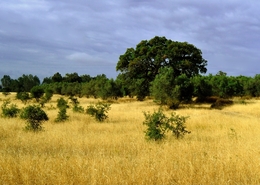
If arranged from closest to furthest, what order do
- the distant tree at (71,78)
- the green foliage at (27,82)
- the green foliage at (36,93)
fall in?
1. the green foliage at (36,93)
2. the green foliage at (27,82)
3. the distant tree at (71,78)

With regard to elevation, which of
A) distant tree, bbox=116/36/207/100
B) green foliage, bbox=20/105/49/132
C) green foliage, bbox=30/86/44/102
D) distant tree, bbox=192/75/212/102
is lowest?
green foliage, bbox=20/105/49/132

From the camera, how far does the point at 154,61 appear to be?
147 ft

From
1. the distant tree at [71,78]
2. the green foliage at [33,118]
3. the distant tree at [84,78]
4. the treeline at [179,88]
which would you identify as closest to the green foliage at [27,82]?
the distant tree at [71,78]

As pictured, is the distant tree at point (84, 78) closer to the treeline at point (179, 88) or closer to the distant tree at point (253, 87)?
the treeline at point (179, 88)

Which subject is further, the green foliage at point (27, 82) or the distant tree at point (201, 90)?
the green foliage at point (27, 82)

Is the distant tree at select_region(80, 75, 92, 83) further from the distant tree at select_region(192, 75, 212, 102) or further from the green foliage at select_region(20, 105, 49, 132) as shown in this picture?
the green foliage at select_region(20, 105, 49, 132)

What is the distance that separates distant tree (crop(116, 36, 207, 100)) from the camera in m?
43.8

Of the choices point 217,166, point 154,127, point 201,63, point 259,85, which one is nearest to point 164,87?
point 201,63

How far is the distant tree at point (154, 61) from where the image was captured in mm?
43812

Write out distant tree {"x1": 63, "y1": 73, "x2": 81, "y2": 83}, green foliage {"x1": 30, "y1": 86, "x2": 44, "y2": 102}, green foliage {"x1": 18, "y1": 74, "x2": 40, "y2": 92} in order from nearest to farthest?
1. green foliage {"x1": 30, "y1": 86, "x2": 44, "y2": 102}
2. green foliage {"x1": 18, "y1": 74, "x2": 40, "y2": 92}
3. distant tree {"x1": 63, "y1": 73, "x2": 81, "y2": 83}

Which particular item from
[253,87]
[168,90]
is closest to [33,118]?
[168,90]

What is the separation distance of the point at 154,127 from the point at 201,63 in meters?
36.6

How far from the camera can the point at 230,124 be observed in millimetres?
16734

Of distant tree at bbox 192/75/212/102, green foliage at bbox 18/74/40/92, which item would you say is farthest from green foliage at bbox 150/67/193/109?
green foliage at bbox 18/74/40/92
